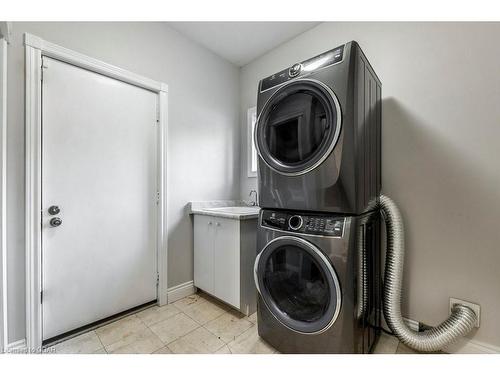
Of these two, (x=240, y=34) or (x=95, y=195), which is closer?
(x=95, y=195)

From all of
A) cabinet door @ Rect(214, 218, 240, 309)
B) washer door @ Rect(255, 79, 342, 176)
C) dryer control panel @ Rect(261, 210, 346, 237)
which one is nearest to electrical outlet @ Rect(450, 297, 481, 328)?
dryer control panel @ Rect(261, 210, 346, 237)

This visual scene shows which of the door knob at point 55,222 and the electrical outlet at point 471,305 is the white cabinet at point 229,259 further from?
the electrical outlet at point 471,305

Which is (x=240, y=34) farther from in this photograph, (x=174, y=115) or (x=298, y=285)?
(x=298, y=285)

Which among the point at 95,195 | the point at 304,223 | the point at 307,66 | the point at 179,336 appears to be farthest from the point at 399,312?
the point at 95,195

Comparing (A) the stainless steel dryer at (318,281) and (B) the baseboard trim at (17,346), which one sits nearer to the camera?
(A) the stainless steel dryer at (318,281)

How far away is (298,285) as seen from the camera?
126 cm

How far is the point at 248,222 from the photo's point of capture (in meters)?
1.73

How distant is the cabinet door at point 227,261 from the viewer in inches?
66.9

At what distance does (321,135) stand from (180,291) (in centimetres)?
185

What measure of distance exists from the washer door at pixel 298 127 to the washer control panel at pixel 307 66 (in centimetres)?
7

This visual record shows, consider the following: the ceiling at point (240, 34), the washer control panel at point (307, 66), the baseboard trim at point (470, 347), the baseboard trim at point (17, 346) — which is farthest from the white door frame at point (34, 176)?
the baseboard trim at point (470, 347)

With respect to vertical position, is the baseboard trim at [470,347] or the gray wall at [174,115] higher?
the gray wall at [174,115]

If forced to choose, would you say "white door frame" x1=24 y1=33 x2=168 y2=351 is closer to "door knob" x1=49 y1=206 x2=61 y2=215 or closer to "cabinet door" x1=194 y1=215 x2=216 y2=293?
"door knob" x1=49 y1=206 x2=61 y2=215

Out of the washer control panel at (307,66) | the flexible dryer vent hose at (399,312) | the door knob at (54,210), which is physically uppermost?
the washer control panel at (307,66)
